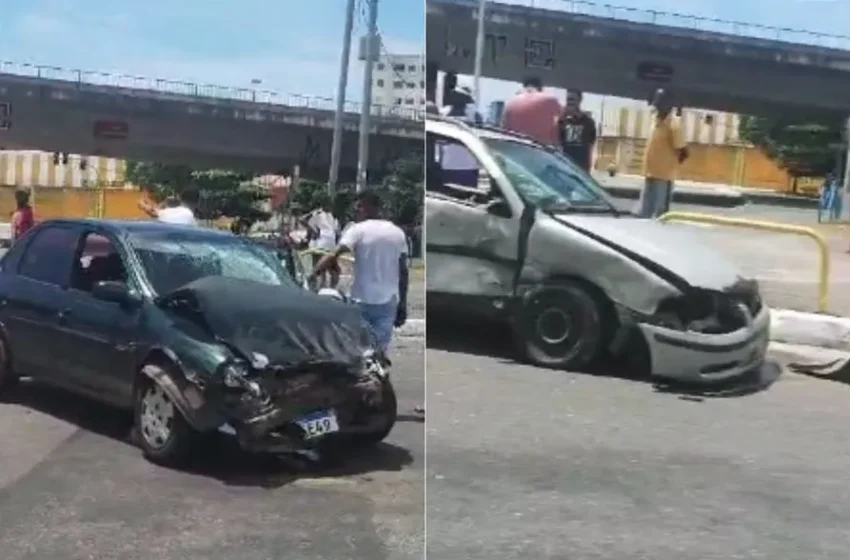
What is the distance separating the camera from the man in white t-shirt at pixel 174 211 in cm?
131

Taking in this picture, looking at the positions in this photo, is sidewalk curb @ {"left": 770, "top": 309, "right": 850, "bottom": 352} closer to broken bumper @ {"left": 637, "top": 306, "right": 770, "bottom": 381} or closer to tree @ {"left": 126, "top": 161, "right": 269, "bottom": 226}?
broken bumper @ {"left": 637, "top": 306, "right": 770, "bottom": 381}

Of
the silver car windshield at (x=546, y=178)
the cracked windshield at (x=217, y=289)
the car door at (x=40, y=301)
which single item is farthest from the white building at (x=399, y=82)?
the car door at (x=40, y=301)

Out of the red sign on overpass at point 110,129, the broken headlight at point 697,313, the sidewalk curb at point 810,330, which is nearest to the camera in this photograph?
the red sign on overpass at point 110,129

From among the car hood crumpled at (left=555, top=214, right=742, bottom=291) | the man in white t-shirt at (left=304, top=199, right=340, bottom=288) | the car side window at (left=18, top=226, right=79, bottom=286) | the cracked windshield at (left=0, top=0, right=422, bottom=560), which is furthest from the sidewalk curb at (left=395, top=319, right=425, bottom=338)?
the car side window at (left=18, top=226, right=79, bottom=286)

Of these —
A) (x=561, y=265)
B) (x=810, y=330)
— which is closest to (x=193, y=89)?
(x=561, y=265)

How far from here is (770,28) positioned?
4.24 ft

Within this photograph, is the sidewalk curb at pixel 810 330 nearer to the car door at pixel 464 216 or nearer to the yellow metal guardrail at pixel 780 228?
the yellow metal guardrail at pixel 780 228

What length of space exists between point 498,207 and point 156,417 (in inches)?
20.2

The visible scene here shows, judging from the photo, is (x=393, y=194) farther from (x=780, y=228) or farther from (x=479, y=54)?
(x=780, y=228)

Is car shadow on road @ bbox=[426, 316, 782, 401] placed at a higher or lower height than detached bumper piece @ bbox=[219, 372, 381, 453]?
higher

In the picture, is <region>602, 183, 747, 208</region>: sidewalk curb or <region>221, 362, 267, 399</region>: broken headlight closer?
<region>221, 362, 267, 399</region>: broken headlight

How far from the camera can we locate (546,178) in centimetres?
126

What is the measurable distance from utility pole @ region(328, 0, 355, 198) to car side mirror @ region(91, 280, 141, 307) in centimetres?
28

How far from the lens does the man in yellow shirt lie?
1313mm
